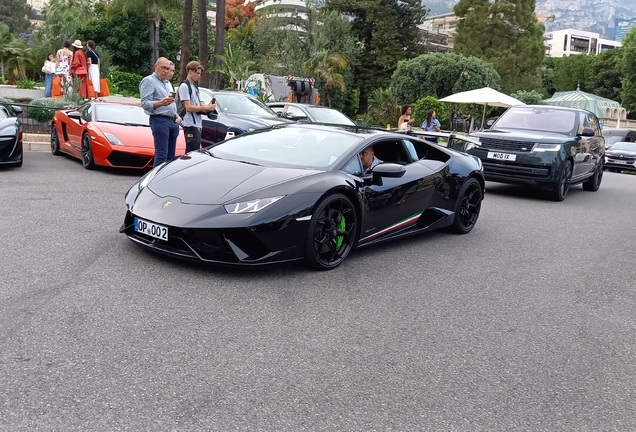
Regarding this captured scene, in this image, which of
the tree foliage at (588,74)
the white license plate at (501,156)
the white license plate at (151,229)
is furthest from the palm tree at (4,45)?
the tree foliage at (588,74)

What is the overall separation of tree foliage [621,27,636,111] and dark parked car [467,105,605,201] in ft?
187

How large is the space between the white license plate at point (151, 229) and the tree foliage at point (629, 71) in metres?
66.9

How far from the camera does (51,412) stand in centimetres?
289

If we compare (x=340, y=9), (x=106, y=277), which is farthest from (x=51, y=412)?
(x=340, y=9)

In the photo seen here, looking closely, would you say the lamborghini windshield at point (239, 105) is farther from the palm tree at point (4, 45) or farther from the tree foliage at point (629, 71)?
the tree foliage at point (629, 71)

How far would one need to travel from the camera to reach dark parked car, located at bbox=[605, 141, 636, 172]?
25.8 meters

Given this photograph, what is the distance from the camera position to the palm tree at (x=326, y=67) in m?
49.1

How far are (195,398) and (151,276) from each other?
2.01 m

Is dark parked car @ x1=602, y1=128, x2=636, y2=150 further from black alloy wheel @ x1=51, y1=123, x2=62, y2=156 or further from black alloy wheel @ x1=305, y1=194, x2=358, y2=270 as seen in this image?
black alloy wheel @ x1=305, y1=194, x2=358, y2=270

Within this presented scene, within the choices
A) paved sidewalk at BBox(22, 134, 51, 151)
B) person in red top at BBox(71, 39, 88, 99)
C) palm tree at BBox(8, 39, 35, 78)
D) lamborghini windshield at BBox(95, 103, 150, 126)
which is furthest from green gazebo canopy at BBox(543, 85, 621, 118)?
lamborghini windshield at BBox(95, 103, 150, 126)

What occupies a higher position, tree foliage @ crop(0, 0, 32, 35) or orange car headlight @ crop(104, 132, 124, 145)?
tree foliage @ crop(0, 0, 32, 35)

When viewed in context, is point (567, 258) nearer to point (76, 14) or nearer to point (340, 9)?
point (76, 14)

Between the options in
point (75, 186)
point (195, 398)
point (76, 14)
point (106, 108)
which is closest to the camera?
point (195, 398)

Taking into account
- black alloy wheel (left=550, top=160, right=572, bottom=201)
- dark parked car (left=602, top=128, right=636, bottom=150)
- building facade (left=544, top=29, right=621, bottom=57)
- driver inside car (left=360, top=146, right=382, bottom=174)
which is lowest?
dark parked car (left=602, top=128, right=636, bottom=150)
